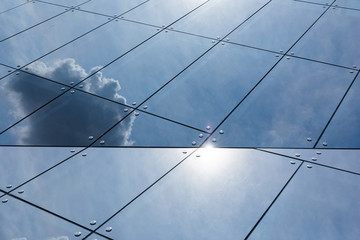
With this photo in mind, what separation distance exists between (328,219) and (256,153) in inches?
28.7

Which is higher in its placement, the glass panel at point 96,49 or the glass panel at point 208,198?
the glass panel at point 96,49

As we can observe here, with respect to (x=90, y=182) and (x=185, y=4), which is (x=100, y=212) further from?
(x=185, y=4)

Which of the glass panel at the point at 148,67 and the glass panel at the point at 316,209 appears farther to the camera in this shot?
the glass panel at the point at 148,67

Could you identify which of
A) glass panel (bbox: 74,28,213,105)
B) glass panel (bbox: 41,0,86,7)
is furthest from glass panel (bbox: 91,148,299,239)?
glass panel (bbox: 41,0,86,7)

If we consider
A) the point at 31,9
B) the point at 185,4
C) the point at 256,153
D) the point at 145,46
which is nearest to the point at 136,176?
the point at 256,153

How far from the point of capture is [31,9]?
5.56 meters

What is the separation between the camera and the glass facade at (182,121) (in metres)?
2.60

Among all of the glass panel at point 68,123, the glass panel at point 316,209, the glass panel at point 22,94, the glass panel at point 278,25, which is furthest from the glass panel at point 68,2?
the glass panel at point 316,209

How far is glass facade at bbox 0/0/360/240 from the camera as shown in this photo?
2596mm

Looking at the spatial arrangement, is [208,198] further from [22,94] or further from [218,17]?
[218,17]

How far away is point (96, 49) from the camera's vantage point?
15.1ft

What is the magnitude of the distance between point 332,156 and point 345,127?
0.39 metres

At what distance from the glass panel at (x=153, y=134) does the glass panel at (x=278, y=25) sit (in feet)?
5.12

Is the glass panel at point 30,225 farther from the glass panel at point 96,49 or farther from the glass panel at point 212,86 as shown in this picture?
the glass panel at point 96,49
